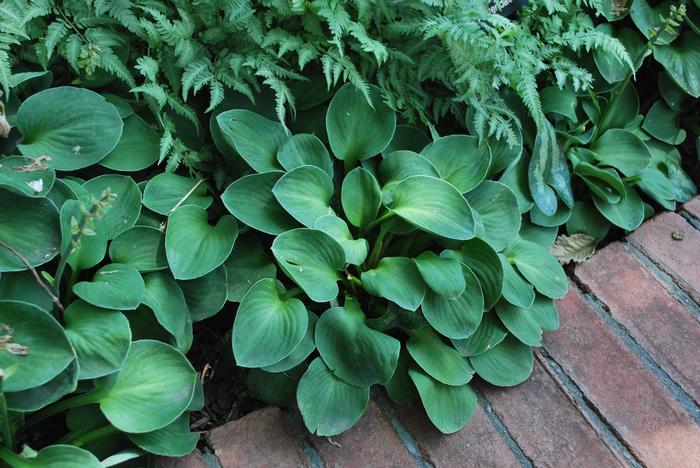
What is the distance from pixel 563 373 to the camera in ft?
4.89

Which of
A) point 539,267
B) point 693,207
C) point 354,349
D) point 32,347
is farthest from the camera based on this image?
point 693,207

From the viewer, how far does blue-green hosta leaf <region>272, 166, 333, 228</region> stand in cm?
139

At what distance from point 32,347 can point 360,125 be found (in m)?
0.83

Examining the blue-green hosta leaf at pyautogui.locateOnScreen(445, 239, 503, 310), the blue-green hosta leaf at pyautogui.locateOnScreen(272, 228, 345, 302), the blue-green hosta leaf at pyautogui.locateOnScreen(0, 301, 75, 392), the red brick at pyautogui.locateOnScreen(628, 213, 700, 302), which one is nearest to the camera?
the blue-green hosta leaf at pyautogui.locateOnScreen(0, 301, 75, 392)

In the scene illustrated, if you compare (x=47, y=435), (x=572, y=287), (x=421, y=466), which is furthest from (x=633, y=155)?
(x=47, y=435)

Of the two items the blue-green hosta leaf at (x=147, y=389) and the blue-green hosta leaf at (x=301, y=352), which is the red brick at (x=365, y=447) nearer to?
the blue-green hosta leaf at (x=301, y=352)

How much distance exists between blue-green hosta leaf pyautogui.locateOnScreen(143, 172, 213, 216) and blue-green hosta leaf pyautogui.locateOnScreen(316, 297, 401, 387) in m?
0.39

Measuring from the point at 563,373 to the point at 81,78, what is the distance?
127 centimetres

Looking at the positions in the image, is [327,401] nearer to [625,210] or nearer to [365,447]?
[365,447]

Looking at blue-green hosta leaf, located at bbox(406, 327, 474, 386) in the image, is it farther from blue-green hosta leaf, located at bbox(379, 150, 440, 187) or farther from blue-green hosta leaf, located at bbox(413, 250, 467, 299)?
blue-green hosta leaf, located at bbox(379, 150, 440, 187)

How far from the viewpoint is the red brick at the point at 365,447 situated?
1325mm

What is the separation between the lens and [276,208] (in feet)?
4.74

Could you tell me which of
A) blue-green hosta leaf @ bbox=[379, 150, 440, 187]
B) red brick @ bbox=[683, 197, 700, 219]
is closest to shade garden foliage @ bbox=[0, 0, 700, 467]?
blue-green hosta leaf @ bbox=[379, 150, 440, 187]

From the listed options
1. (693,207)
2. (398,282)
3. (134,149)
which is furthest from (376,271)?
(693,207)
